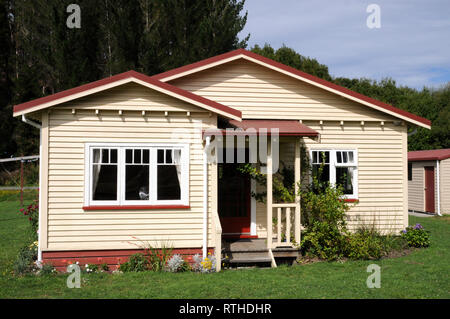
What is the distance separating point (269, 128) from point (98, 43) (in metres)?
24.6

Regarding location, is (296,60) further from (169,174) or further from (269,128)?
(169,174)

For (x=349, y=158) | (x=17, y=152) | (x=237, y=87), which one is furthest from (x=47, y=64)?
(x=349, y=158)

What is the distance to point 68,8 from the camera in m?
27.7

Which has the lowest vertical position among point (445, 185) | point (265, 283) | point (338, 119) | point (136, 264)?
point (265, 283)

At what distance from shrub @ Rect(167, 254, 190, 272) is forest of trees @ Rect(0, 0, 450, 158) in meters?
20.8

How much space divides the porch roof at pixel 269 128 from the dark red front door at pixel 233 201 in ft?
3.85

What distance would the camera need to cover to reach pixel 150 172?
9.15 metres

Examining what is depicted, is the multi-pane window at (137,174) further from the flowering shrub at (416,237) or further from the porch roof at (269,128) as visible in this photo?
the flowering shrub at (416,237)

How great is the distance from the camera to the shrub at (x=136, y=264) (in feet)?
28.6

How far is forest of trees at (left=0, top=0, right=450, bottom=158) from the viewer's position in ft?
90.9

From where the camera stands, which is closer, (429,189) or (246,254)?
(246,254)

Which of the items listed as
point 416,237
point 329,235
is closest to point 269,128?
point 329,235
